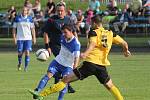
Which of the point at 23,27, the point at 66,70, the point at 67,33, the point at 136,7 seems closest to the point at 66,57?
the point at 66,70

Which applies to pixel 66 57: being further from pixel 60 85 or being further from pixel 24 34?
pixel 24 34

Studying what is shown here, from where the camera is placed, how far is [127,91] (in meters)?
17.2

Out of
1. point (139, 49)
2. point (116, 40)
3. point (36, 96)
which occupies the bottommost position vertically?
point (139, 49)

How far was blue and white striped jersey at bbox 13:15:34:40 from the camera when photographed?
23859 millimetres

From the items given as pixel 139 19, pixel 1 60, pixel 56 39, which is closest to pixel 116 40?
pixel 56 39

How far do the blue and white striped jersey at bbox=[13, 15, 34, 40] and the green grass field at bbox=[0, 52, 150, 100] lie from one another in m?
1.22

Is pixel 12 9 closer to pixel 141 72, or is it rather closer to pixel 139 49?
pixel 139 49

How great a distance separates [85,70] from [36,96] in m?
1.26

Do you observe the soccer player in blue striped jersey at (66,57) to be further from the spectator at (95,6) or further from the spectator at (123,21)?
the spectator at (95,6)

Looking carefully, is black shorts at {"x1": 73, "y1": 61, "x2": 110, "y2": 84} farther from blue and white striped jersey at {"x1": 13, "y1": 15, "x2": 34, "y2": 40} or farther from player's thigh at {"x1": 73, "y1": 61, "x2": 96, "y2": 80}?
blue and white striped jersey at {"x1": 13, "y1": 15, "x2": 34, "y2": 40}

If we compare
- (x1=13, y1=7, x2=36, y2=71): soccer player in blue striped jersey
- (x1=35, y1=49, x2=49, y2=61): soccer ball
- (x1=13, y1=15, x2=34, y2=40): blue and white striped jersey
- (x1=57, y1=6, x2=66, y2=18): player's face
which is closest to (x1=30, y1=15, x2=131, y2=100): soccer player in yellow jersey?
(x1=57, y1=6, x2=66, y2=18): player's face

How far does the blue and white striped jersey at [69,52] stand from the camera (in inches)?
576

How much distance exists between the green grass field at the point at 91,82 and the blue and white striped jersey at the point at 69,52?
118 cm

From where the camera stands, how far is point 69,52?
48.8 ft
